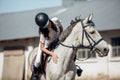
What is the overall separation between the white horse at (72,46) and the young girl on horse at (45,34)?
20cm

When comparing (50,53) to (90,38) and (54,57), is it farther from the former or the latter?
(90,38)

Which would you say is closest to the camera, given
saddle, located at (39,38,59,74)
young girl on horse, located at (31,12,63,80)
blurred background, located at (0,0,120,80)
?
young girl on horse, located at (31,12,63,80)

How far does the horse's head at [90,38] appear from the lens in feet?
23.2

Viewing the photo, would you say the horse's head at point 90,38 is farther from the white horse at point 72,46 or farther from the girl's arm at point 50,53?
the girl's arm at point 50,53

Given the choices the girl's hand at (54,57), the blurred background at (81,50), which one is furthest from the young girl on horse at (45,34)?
the blurred background at (81,50)

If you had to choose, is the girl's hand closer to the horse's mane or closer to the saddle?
the saddle

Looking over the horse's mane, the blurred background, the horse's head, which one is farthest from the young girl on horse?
the blurred background

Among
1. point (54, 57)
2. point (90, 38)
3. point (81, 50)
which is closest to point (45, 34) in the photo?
point (54, 57)

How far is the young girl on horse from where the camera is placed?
740 centimetres

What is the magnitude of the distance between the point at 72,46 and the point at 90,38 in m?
0.44

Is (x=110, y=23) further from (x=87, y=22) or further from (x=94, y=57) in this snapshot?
(x=87, y=22)

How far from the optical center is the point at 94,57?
21.1m

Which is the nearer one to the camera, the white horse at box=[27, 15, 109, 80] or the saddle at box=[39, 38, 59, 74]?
the white horse at box=[27, 15, 109, 80]

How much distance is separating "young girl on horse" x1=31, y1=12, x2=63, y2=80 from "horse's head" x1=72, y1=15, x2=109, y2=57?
613 mm
